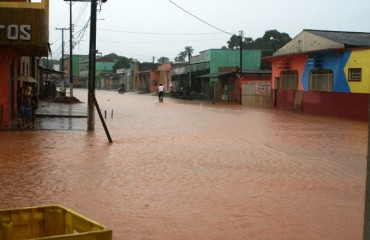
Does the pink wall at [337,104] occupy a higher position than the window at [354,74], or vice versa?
the window at [354,74]

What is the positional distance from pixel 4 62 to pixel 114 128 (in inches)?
191

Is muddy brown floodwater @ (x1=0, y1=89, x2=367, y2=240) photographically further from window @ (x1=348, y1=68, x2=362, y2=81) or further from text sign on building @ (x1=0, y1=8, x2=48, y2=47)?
window @ (x1=348, y1=68, x2=362, y2=81)

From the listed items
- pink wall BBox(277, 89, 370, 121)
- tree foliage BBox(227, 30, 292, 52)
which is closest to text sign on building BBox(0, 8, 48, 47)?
pink wall BBox(277, 89, 370, 121)

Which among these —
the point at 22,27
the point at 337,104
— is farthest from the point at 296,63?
the point at 22,27

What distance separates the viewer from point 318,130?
67.4 feet

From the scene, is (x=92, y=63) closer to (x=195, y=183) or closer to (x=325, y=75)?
(x=195, y=183)

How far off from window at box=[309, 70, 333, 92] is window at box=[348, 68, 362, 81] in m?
2.25

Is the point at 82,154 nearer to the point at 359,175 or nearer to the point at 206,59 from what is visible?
the point at 359,175

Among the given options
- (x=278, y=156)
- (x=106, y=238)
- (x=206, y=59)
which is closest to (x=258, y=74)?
(x=206, y=59)

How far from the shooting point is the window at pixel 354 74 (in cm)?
2823

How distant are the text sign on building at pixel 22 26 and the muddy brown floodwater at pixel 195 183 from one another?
3103 mm

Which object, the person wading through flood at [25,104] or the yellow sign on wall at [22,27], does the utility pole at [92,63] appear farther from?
the person wading through flood at [25,104]

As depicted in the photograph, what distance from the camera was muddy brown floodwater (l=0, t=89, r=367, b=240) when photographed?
6500 millimetres

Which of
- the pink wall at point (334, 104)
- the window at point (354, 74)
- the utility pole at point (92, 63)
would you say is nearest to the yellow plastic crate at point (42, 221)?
the utility pole at point (92, 63)
